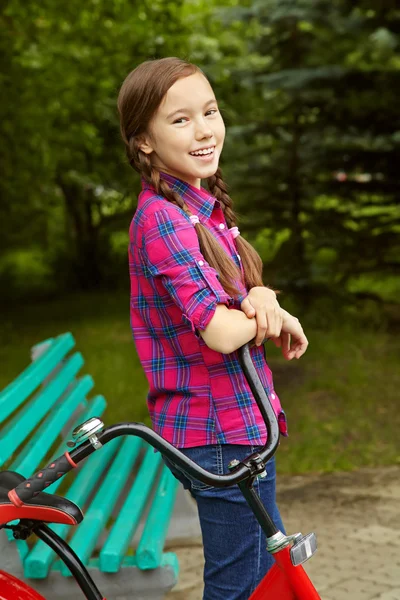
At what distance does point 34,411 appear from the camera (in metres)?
3.20

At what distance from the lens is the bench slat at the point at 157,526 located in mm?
2686

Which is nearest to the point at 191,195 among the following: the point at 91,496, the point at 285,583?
the point at 285,583

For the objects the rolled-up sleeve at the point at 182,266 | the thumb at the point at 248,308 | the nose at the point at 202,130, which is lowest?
the thumb at the point at 248,308

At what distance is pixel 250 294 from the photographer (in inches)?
78.2

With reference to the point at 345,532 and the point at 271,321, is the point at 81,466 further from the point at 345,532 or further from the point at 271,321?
the point at 271,321

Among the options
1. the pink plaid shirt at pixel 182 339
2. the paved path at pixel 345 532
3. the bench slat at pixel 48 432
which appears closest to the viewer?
the pink plaid shirt at pixel 182 339

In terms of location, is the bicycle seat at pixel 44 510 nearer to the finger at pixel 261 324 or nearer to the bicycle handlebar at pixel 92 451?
the bicycle handlebar at pixel 92 451

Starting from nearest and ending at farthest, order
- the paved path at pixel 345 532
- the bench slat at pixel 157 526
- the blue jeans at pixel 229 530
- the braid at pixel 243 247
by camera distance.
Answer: the blue jeans at pixel 229 530 < the braid at pixel 243 247 < the bench slat at pixel 157 526 < the paved path at pixel 345 532

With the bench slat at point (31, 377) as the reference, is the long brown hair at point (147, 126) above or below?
above

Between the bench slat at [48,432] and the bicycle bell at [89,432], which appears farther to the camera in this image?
the bench slat at [48,432]

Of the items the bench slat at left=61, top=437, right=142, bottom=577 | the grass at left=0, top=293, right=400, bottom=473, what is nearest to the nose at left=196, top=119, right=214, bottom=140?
the bench slat at left=61, top=437, right=142, bottom=577

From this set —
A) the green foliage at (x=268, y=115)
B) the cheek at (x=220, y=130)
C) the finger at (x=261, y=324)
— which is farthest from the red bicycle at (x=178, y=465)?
the green foliage at (x=268, y=115)

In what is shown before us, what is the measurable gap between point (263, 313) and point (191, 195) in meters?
0.41

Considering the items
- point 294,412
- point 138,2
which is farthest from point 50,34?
point 294,412
